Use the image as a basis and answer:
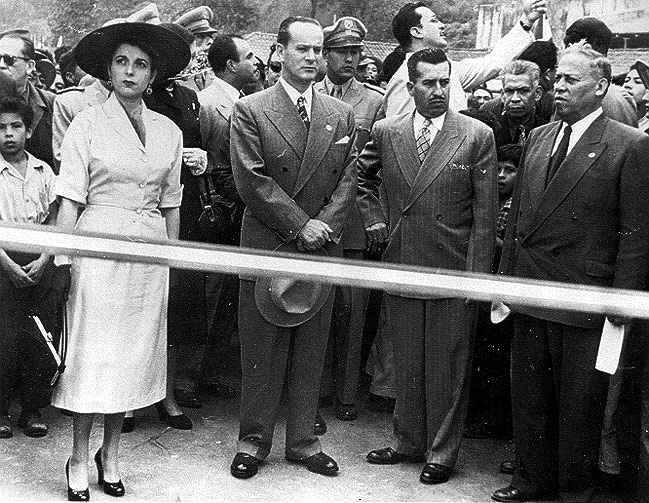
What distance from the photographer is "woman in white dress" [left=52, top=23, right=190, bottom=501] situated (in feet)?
10.3

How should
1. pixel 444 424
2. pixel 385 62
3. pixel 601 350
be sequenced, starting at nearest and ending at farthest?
pixel 601 350, pixel 444 424, pixel 385 62

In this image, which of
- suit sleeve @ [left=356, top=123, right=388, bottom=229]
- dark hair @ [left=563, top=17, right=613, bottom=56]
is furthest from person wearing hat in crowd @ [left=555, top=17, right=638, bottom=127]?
suit sleeve @ [left=356, top=123, right=388, bottom=229]

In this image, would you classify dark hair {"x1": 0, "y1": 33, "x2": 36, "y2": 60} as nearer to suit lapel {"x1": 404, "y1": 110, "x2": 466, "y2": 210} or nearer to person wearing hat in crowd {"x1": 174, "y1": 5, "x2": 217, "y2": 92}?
person wearing hat in crowd {"x1": 174, "y1": 5, "x2": 217, "y2": 92}

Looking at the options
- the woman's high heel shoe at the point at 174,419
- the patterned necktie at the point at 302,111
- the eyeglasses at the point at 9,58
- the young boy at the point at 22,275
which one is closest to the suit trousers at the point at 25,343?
the young boy at the point at 22,275

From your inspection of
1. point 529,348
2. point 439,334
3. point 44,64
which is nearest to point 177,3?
point 44,64

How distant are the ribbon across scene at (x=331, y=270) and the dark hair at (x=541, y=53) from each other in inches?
54.3

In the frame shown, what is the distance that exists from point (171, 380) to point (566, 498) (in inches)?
68.8

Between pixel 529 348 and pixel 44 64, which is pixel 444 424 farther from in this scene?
pixel 44 64

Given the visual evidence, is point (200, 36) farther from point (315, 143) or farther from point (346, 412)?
point (346, 412)

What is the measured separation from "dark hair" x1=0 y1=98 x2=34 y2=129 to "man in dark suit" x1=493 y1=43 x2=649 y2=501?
202 cm

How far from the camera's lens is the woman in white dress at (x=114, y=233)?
3141mm

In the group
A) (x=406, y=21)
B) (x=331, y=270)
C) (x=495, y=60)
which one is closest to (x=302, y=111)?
(x=331, y=270)

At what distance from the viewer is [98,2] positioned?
3871 mm

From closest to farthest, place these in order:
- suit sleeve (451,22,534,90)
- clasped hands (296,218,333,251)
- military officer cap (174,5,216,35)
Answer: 1. clasped hands (296,218,333,251)
2. suit sleeve (451,22,534,90)
3. military officer cap (174,5,216,35)
